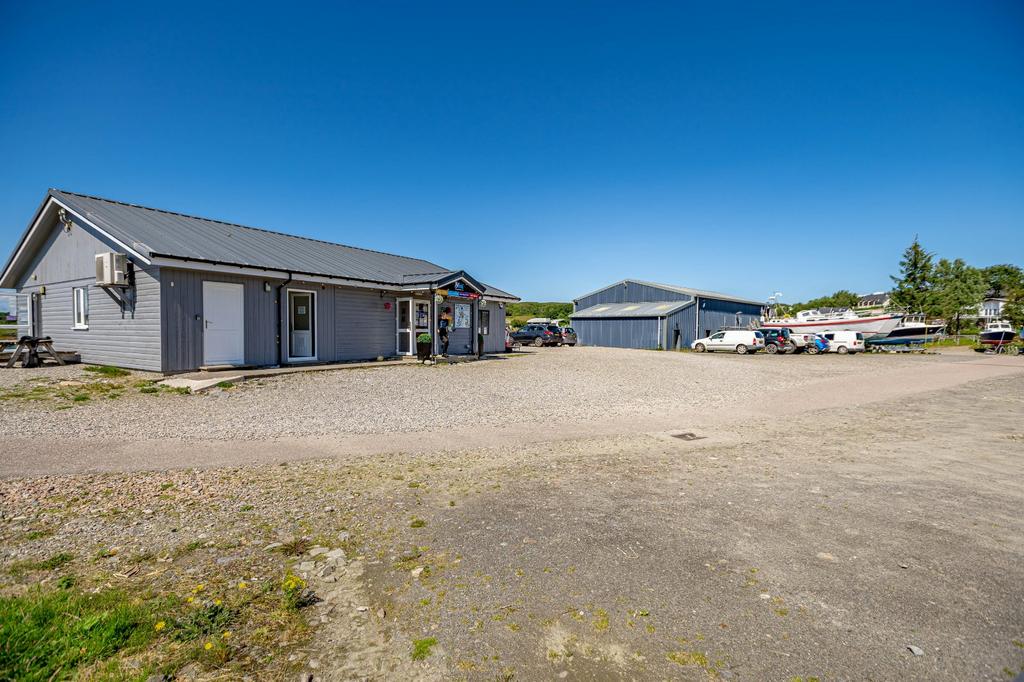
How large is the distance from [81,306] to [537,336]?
2506 cm

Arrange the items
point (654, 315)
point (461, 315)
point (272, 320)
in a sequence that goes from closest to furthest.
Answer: point (272, 320) → point (461, 315) → point (654, 315)

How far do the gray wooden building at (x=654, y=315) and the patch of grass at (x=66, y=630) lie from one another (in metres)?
38.7

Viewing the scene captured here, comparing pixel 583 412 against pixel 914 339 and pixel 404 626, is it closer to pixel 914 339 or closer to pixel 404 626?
pixel 404 626

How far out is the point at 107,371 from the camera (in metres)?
13.2

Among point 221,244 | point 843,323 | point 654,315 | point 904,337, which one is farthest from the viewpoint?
point 654,315

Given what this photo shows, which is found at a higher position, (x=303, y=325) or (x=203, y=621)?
(x=303, y=325)

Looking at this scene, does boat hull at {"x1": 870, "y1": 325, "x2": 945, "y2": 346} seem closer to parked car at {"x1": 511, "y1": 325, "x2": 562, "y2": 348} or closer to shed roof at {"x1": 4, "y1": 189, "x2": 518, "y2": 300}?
parked car at {"x1": 511, "y1": 325, "x2": 562, "y2": 348}

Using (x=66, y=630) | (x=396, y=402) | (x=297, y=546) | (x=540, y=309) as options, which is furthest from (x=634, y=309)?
(x=540, y=309)

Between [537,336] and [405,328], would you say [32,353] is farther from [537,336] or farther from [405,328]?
[537,336]

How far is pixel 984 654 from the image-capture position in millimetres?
2502

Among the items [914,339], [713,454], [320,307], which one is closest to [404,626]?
[713,454]

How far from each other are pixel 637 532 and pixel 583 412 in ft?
19.7

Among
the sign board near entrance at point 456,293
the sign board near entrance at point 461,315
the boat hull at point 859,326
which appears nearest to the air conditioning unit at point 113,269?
the sign board near entrance at point 456,293

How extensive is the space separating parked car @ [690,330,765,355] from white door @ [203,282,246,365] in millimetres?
29507
